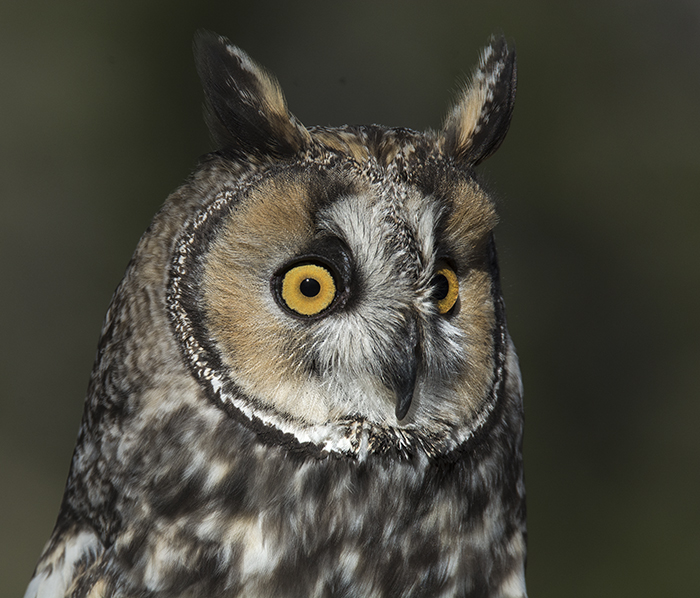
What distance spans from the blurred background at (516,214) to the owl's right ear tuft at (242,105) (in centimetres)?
305

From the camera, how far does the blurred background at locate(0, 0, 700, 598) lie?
13.7 ft

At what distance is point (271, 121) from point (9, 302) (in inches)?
157

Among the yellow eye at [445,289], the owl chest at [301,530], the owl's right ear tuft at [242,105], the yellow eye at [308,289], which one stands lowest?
the owl chest at [301,530]

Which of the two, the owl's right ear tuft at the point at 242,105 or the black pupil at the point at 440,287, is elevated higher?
the owl's right ear tuft at the point at 242,105

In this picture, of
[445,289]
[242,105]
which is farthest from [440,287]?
[242,105]

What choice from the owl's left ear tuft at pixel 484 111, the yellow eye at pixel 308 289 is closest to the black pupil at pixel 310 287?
the yellow eye at pixel 308 289

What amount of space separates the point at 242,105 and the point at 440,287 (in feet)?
1.54

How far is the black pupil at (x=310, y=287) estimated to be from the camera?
1029mm

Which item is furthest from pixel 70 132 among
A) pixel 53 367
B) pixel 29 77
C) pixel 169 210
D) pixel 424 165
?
pixel 424 165

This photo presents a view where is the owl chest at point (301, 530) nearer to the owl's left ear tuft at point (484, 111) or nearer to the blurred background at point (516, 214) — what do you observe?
the owl's left ear tuft at point (484, 111)

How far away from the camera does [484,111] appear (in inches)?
49.4

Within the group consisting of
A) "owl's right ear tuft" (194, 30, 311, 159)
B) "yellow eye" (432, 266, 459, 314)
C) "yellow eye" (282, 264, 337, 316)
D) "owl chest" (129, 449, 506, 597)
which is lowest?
"owl chest" (129, 449, 506, 597)

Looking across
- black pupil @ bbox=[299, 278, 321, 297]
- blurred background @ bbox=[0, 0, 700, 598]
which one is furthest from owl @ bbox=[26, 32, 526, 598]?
blurred background @ bbox=[0, 0, 700, 598]

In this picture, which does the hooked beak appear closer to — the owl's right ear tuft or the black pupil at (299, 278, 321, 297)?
the black pupil at (299, 278, 321, 297)
